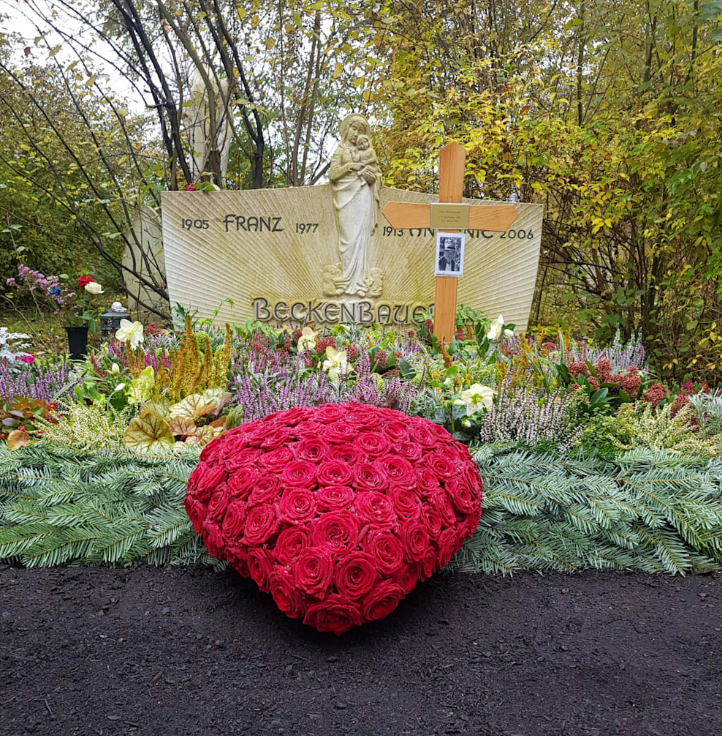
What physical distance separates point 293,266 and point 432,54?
332cm

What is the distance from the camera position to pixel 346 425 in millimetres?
1944

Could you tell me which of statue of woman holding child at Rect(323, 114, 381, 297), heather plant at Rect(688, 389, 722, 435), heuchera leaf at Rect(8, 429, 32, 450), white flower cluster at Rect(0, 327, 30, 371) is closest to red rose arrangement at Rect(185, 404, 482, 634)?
heuchera leaf at Rect(8, 429, 32, 450)

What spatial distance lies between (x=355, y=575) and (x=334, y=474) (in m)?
0.30

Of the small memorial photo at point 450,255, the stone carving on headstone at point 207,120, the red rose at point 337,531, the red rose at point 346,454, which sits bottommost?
the red rose at point 337,531

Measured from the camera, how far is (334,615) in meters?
1.49

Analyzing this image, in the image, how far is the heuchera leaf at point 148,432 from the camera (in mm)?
2443

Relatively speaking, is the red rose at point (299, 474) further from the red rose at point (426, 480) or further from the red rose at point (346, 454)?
the red rose at point (426, 480)

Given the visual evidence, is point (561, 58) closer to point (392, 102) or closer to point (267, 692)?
point (392, 102)

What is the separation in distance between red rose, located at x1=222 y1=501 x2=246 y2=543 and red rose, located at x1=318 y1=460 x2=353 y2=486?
8.6 inches

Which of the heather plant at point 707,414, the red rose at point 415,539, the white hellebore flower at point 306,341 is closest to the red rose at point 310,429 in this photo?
the red rose at point 415,539

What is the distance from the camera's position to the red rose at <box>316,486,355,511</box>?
1602 millimetres

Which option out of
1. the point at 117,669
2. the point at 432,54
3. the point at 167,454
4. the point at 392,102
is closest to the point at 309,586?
the point at 117,669

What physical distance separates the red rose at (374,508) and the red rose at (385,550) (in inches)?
1.4

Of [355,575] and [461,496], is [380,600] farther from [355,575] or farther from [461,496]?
[461,496]
